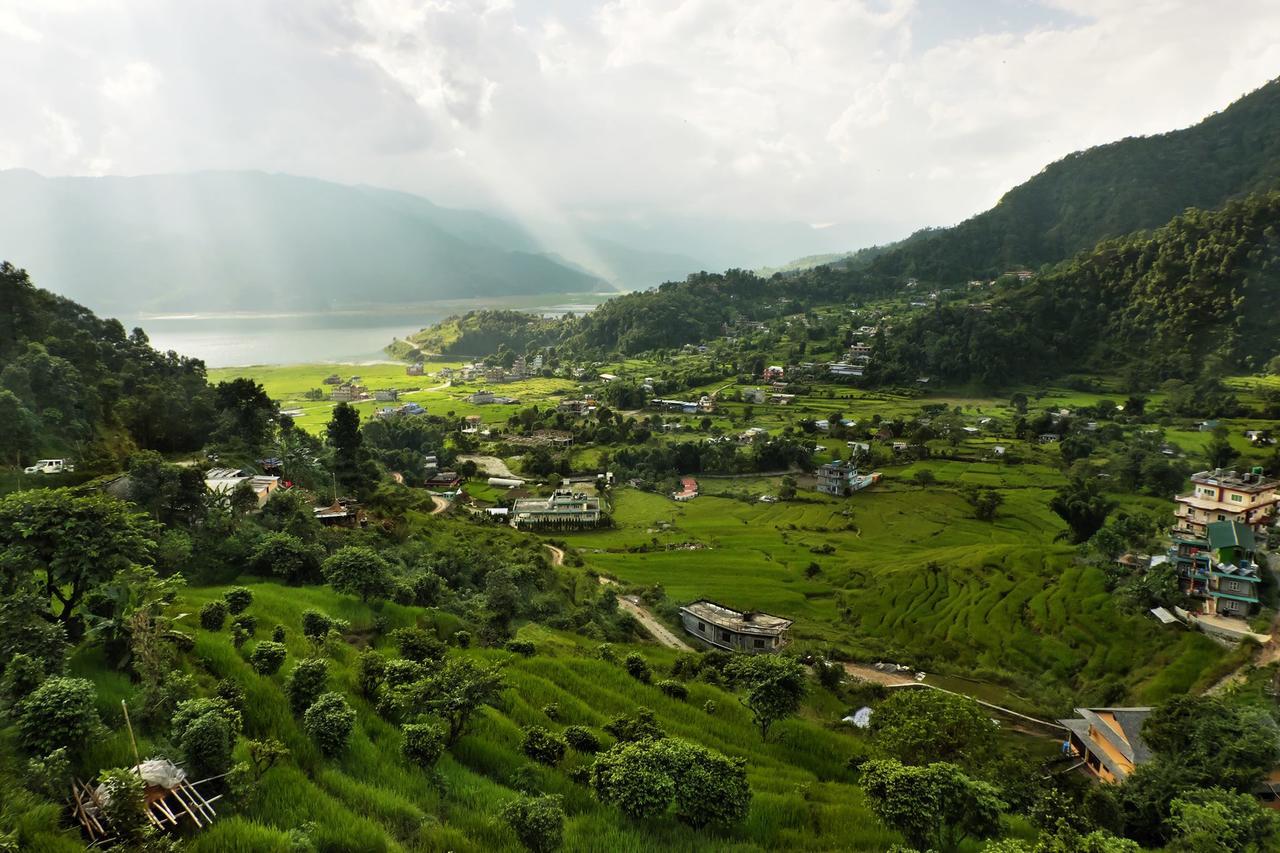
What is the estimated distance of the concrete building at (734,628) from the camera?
24375mm

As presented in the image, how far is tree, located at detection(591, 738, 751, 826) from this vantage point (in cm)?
883

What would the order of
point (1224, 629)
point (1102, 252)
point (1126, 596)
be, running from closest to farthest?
point (1224, 629) → point (1126, 596) → point (1102, 252)

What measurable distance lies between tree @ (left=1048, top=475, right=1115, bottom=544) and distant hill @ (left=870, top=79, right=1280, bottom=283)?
358 ft

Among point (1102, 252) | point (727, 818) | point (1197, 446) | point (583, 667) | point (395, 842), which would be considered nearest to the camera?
point (395, 842)

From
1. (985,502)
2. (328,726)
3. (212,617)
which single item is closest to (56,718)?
(328,726)

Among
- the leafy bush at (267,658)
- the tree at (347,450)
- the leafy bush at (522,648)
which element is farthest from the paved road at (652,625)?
the leafy bush at (267,658)

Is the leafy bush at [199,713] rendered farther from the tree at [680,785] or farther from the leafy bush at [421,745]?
the tree at [680,785]

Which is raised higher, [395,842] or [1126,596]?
[395,842]

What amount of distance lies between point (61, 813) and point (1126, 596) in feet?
111

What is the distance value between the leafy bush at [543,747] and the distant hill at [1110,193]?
150m

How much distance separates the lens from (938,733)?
1186 centimetres

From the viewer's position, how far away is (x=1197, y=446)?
167ft

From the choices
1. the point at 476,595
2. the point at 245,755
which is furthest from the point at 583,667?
the point at 245,755

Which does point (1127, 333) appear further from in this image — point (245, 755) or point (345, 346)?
point (345, 346)
